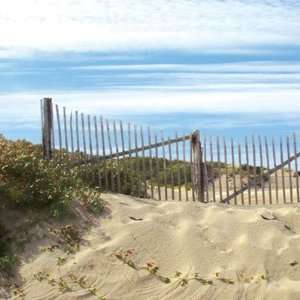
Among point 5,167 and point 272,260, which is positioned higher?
point 5,167

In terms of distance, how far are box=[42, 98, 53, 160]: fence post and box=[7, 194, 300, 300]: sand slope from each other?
11.6 ft

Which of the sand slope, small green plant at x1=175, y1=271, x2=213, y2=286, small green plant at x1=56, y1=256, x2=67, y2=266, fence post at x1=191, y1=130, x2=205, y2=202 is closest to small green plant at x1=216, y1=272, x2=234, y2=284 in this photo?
the sand slope

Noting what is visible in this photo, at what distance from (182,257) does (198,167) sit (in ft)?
14.9

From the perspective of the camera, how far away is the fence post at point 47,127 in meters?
14.3

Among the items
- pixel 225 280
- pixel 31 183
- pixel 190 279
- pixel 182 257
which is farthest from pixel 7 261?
pixel 225 280

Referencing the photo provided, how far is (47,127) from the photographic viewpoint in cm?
1435

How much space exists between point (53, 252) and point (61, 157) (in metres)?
4.60

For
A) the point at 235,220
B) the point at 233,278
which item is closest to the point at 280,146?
the point at 235,220

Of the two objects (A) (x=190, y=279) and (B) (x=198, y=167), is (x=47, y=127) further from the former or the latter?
(A) (x=190, y=279)

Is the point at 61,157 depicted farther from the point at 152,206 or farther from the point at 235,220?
the point at 235,220

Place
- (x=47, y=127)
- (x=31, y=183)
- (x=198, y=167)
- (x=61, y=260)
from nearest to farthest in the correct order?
1. (x=61, y=260)
2. (x=31, y=183)
3. (x=198, y=167)
4. (x=47, y=127)

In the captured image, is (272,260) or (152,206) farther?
(152,206)

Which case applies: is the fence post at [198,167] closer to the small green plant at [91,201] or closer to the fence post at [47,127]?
the small green plant at [91,201]

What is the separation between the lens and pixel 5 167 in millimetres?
10875
